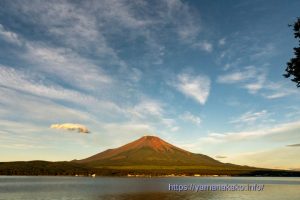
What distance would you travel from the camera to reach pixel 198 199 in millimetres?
75438

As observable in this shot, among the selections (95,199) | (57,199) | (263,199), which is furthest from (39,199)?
(263,199)

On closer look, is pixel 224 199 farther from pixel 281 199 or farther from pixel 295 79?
pixel 295 79

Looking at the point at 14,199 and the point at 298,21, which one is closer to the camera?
the point at 298,21

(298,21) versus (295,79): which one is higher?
(298,21)

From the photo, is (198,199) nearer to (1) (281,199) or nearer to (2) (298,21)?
(1) (281,199)

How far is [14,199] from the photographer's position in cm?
7694

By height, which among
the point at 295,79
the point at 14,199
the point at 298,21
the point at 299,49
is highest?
the point at 298,21

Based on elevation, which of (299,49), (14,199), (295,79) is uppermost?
(299,49)

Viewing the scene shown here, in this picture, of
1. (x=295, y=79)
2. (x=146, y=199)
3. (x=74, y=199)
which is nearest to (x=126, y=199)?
(x=146, y=199)

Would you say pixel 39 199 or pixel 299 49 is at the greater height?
pixel 299 49

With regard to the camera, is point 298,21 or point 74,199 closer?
point 298,21

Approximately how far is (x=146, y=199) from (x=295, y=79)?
51.0 metres

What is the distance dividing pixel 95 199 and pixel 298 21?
55512 mm

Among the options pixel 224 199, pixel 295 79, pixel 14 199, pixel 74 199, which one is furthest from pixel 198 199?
pixel 295 79
